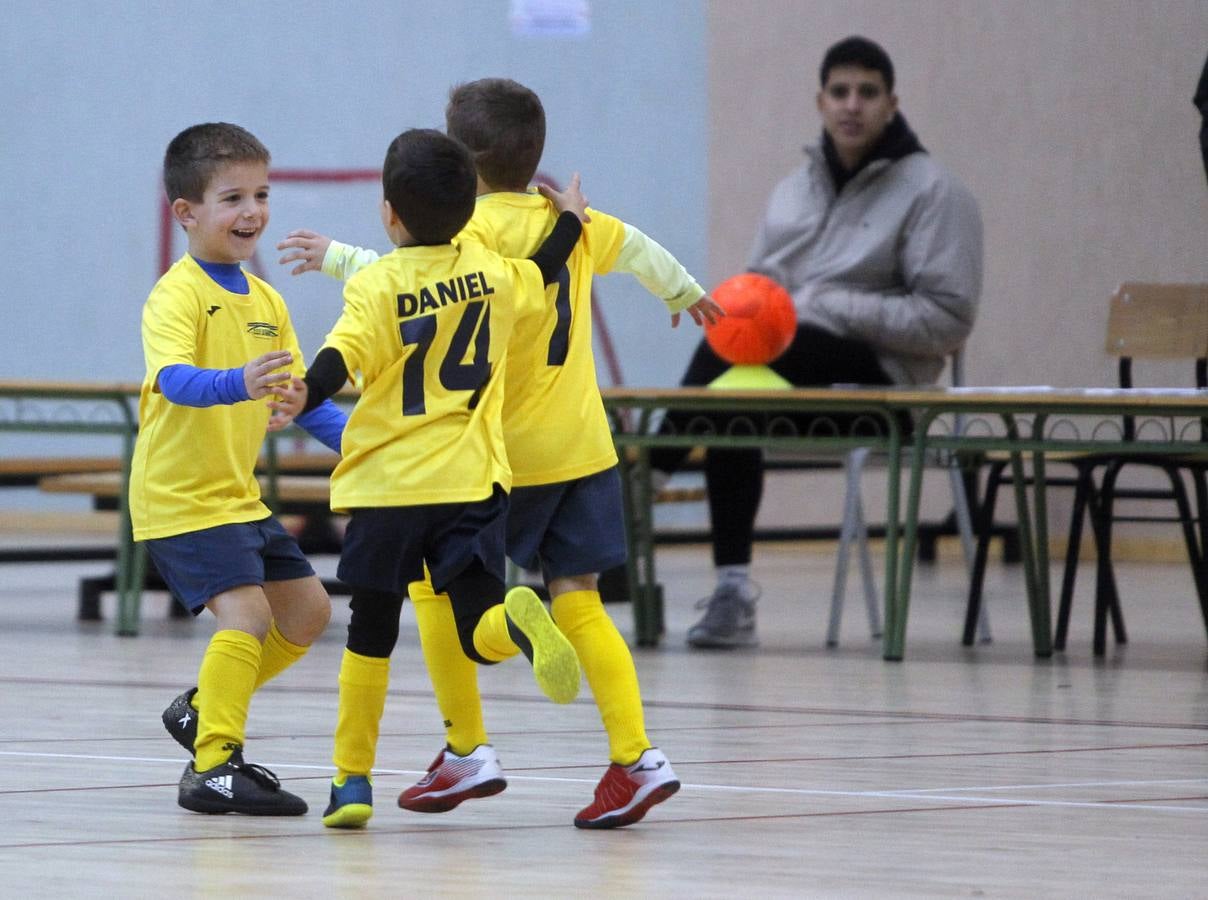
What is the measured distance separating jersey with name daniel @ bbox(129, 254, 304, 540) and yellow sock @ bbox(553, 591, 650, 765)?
54 centimetres

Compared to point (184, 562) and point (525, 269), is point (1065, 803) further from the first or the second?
point (184, 562)

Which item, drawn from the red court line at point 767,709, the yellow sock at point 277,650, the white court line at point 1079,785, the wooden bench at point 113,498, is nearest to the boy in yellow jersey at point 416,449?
the yellow sock at point 277,650

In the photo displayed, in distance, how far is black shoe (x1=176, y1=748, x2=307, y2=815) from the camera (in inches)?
112

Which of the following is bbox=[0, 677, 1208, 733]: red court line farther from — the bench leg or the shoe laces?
the bench leg

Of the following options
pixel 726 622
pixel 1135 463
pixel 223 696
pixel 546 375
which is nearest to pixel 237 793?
pixel 223 696

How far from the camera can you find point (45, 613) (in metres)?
6.56

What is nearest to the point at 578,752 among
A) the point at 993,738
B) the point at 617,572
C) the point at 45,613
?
the point at 993,738

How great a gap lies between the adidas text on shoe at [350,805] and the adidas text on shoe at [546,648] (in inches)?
12.2

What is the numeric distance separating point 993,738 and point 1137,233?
5.73 meters

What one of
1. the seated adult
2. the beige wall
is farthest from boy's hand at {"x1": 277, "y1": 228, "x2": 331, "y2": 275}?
the beige wall

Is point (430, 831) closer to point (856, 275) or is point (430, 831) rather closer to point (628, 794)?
point (628, 794)

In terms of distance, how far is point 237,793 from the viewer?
9.37 ft

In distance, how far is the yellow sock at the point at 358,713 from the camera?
275 centimetres

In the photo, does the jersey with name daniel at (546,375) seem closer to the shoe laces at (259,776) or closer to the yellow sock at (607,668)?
the yellow sock at (607,668)
